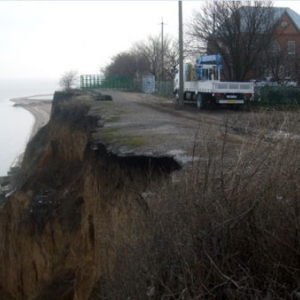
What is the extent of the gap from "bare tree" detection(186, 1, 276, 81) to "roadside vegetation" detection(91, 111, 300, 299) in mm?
26720

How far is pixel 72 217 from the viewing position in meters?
15.1

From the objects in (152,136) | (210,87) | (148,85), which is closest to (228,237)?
(152,136)

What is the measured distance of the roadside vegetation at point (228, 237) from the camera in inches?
168

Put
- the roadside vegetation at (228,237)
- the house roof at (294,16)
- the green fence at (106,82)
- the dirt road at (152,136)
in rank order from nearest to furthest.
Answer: the roadside vegetation at (228,237)
the dirt road at (152,136)
the house roof at (294,16)
the green fence at (106,82)

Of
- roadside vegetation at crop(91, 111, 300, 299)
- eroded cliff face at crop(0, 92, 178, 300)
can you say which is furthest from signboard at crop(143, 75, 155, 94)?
roadside vegetation at crop(91, 111, 300, 299)

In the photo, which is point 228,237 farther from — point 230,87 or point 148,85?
point 148,85

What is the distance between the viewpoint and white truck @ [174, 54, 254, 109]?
24953 millimetres

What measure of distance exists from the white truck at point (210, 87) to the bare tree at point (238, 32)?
2289 mm

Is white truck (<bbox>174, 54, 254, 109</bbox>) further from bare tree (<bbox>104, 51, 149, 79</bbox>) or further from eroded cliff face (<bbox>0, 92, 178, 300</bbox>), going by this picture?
bare tree (<bbox>104, 51, 149, 79</bbox>)

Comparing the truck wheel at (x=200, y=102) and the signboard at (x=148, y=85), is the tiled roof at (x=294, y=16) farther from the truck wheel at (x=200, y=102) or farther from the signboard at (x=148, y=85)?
the truck wheel at (x=200, y=102)

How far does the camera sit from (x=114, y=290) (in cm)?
518

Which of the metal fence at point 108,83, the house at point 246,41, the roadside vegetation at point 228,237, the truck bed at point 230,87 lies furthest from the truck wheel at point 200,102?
the metal fence at point 108,83

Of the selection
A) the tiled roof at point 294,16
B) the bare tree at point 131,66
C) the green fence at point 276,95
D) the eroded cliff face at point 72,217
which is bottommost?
the eroded cliff face at point 72,217

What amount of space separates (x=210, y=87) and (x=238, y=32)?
23.5 feet
